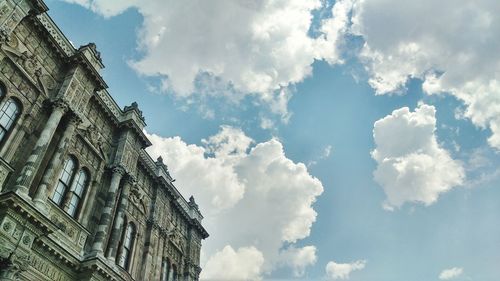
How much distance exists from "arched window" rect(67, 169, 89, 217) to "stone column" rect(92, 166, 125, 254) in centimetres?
120

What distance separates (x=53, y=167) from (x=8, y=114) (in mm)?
2452

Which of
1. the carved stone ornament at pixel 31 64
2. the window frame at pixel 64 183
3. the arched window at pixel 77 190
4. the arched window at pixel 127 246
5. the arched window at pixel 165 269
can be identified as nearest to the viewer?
the carved stone ornament at pixel 31 64

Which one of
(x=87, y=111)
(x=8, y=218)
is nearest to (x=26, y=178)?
(x=8, y=218)

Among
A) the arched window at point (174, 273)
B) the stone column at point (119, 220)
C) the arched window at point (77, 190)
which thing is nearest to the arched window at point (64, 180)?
the arched window at point (77, 190)

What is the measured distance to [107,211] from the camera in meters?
17.6

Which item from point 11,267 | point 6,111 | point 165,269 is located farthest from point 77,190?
point 165,269

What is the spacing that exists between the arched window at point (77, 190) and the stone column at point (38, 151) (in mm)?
2537

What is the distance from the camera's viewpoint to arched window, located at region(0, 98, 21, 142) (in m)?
14.1

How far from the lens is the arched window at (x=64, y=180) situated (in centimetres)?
1577

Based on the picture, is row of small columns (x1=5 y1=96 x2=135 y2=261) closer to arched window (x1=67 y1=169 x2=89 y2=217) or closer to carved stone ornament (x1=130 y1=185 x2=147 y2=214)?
carved stone ornament (x1=130 y1=185 x2=147 y2=214)

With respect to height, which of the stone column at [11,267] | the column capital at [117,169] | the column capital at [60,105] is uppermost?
the column capital at [60,105]

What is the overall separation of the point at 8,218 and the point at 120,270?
639 centimetres

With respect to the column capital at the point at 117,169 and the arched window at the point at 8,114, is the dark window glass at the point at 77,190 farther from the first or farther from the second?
the arched window at the point at 8,114

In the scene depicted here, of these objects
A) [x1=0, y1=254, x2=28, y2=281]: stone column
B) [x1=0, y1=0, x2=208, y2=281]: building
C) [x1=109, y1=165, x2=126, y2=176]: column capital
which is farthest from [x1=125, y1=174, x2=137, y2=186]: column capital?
[x1=0, y1=254, x2=28, y2=281]: stone column
